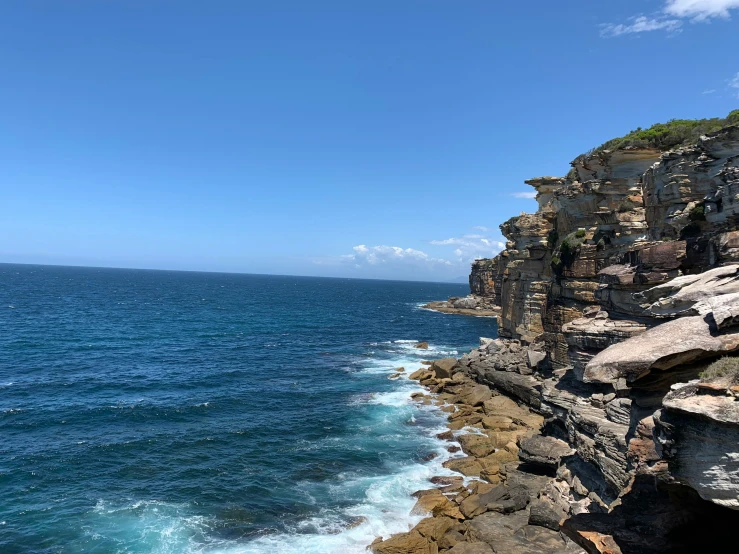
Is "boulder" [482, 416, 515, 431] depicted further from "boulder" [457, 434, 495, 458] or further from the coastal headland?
"boulder" [457, 434, 495, 458]

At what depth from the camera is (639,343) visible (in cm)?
1501

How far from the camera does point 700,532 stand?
1312 centimetres

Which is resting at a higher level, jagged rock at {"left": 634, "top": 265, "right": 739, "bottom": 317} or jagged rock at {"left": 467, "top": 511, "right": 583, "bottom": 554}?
jagged rock at {"left": 634, "top": 265, "right": 739, "bottom": 317}

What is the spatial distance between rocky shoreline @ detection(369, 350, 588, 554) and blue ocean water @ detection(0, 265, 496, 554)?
1.75 meters

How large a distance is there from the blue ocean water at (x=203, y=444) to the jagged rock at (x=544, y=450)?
6.32 metres

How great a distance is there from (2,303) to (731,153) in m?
132

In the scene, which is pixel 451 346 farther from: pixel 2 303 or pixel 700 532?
pixel 2 303

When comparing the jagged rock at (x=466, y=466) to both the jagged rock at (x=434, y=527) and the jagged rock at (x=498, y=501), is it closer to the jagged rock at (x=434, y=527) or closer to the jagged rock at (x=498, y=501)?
the jagged rock at (x=498, y=501)

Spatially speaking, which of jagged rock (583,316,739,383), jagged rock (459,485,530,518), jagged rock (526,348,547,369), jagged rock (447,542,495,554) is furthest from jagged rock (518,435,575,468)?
jagged rock (526,348,547,369)

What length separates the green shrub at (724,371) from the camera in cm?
1090

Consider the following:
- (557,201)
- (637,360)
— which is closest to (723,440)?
(637,360)

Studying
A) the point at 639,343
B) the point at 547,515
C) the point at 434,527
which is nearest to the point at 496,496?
the point at 547,515

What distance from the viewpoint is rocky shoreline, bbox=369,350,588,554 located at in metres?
21.6

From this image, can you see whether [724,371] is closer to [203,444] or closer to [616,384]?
[616,384]
